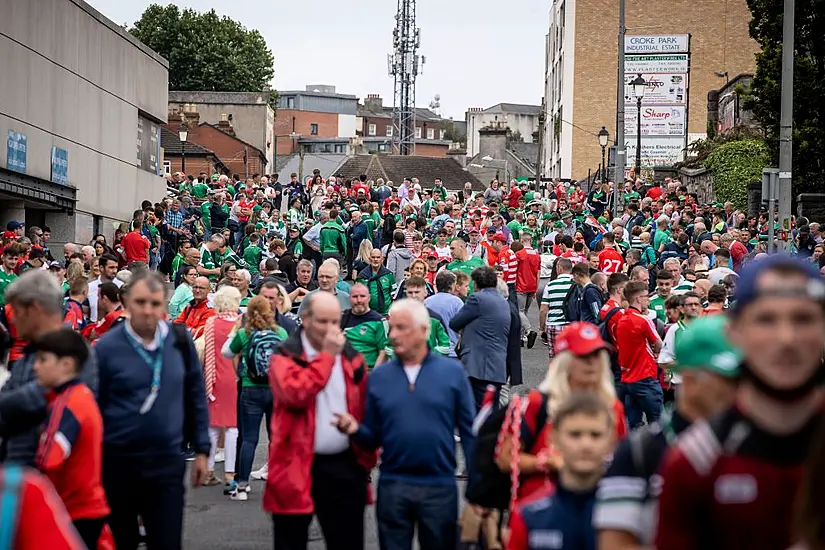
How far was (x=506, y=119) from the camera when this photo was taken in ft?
457

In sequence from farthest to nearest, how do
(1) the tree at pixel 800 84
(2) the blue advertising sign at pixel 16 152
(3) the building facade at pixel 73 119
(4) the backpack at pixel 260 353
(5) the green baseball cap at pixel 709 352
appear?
(1) the tree at pixel 800 84 < (3) the building facade at pixel 73 119 < (2) the blue advertising sign at pixel 16 152 < (4) the backpack at pixel 260 353 < (5) the green baseball cap at pixel 709 352

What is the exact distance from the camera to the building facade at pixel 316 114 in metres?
140

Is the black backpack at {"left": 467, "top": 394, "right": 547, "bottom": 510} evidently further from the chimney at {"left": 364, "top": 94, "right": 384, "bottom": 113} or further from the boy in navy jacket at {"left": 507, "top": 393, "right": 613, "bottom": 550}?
the chimney at {"left": 364, "top": 94, "right": 384, "bottom": 113}

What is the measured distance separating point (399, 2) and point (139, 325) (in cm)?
9798

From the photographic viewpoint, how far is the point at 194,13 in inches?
4058

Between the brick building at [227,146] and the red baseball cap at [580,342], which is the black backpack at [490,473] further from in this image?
the brick building at [227,146]

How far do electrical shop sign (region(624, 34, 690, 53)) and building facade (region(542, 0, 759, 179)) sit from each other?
2441 millimetres

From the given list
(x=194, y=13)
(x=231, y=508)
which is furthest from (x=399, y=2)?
(x=231, y=508)

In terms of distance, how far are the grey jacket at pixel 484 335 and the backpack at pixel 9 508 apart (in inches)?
378

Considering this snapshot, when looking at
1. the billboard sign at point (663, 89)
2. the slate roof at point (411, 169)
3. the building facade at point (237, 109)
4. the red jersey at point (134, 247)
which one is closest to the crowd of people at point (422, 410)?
the red jersey at point (134, 247)

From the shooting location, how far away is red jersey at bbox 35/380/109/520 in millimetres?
6691

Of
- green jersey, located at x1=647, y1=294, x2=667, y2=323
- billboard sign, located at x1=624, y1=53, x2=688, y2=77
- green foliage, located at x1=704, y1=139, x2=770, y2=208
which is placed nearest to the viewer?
green jersey, located at x1=647, y1=294, x2=667, y2=323

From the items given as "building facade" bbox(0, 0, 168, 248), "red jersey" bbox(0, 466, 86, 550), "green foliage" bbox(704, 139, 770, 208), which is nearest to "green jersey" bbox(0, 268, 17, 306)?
"building facade" bbox(0, 0, 168, 248)

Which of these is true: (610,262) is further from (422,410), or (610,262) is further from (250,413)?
(422,410)
